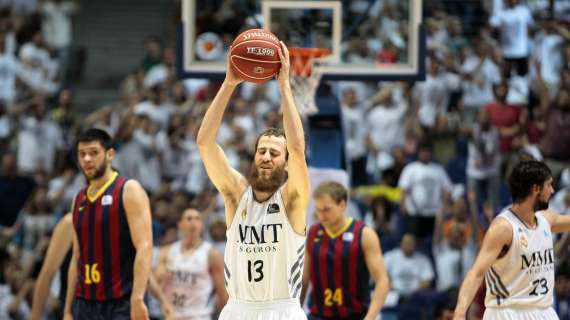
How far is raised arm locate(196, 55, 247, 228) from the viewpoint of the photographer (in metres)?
6.54

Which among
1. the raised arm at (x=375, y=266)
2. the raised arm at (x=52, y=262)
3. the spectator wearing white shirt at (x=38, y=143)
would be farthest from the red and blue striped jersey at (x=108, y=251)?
the spectator wearing white shirt at (x=38, y=143)

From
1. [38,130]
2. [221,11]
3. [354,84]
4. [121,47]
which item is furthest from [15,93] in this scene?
[221,11]

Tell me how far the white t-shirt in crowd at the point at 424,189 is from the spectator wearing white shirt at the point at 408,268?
1.17 m

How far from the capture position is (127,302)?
8219 mm

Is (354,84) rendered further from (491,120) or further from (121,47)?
(121,47)

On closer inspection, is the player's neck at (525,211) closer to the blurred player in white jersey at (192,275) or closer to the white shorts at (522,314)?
the white shorts at (522,314)

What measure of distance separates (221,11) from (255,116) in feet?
14.4

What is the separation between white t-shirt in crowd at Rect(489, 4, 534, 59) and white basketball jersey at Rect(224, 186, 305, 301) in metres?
10.5

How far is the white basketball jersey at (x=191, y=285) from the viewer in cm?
1028

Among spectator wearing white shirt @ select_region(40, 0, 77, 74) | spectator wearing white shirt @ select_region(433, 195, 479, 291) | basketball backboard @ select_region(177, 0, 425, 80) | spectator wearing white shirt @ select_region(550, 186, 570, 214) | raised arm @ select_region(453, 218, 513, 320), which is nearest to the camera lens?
raised arm @ select_region(453, 218, 513, 320)

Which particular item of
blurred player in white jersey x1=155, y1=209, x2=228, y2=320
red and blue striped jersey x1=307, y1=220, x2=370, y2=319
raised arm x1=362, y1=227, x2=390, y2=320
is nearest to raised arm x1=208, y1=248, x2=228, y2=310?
blurred player in white jersey x1=155, y1=209, x2=228, y2=320

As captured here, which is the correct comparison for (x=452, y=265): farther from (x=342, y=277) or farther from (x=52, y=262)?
(x=52, y=262)

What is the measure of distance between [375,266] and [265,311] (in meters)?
2.26

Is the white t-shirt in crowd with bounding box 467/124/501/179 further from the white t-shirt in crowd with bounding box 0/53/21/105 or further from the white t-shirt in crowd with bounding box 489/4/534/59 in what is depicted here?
the white t-shirt in crowd with bounding box 0/53/21/105
